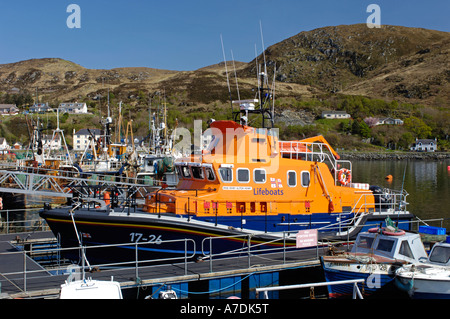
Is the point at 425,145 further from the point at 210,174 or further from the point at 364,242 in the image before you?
the point at 210,174

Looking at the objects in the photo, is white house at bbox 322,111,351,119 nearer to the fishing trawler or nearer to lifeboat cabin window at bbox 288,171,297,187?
the fishing trawler

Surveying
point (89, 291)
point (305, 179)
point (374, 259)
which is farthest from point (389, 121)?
point (89, 291)

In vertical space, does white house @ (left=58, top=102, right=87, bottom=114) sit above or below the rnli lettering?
above

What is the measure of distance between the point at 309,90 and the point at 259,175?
478 feet

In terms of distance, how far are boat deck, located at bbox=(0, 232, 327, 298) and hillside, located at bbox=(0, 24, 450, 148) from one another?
50936 millimetres

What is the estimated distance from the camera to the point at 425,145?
104 m

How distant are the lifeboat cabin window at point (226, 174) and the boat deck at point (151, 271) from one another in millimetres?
2232

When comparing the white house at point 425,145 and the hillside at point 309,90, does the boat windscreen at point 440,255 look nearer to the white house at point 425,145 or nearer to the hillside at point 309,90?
the hillside at point 309,90

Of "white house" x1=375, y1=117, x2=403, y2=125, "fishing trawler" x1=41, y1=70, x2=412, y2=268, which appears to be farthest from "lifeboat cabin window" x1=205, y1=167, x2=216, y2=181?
"white house" x1=375, y1=117, x2=403, y2=125

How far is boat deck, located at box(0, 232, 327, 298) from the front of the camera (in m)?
9.06

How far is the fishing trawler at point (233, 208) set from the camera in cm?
1145

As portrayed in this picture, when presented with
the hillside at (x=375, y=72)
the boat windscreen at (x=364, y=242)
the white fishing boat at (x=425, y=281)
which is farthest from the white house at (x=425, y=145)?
the white fishing boat at (x=425, y=281)

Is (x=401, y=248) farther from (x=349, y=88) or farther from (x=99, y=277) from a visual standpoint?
(x=349, y=88)

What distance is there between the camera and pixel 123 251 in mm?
11500
